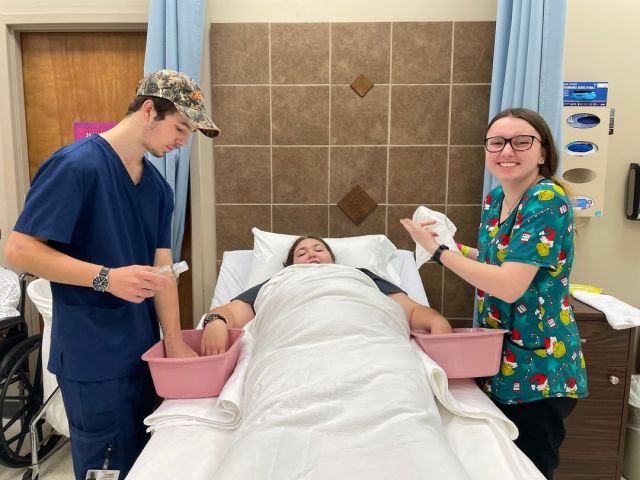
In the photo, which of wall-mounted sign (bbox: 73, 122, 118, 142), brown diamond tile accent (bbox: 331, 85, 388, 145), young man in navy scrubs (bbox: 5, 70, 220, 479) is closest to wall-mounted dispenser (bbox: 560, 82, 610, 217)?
brown diamond tile accent (bbox: 331, 85, 388, 145)

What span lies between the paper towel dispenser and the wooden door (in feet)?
7.72

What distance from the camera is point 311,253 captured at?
227 centimetres

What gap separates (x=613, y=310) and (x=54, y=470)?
8.20ft

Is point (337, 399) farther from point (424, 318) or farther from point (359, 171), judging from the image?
point (359, 171)

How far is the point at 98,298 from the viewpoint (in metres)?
1.37

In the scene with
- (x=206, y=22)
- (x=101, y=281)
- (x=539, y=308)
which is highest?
(x=206, y=22)

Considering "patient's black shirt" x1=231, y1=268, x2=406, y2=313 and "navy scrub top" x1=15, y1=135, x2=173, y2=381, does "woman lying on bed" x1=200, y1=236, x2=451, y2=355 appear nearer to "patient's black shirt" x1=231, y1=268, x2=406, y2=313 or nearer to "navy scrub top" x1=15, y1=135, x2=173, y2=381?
"patient's black shirt" x1=231, y1=268, x2=406, y2=313

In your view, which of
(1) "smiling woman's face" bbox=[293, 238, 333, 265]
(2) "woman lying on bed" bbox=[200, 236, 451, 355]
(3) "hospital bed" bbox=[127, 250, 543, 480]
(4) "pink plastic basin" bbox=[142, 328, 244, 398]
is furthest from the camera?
(1) "smiling woman's face" bbox=[293, 238, 333, 265]

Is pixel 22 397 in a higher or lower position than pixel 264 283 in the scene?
lower

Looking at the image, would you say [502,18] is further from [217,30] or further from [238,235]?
[238,235]

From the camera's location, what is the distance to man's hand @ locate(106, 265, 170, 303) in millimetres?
1235

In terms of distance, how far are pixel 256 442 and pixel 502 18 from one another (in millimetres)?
2211

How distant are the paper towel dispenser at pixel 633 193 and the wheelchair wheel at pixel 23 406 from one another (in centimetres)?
295

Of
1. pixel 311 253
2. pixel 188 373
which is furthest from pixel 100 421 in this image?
pixel 311 253
